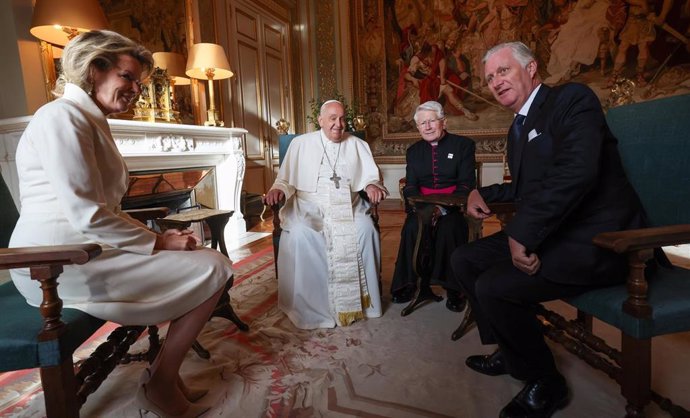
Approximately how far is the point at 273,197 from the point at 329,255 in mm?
555

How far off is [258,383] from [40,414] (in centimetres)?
92

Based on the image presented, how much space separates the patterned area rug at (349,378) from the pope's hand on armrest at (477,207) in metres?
0.76

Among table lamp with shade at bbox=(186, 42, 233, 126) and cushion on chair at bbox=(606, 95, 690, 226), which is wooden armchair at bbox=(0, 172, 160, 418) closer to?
cushion on chair at bbox=(606, 95, 690, 226)

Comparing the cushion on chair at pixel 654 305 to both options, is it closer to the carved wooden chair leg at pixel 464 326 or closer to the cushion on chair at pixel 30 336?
the carved wooden chair leg at pixel 464 326

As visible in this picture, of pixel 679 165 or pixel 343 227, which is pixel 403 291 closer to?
pixel 343 227

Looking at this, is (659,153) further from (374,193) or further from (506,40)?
(506,40)

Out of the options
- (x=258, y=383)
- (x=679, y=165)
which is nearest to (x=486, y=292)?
(x=679, y=165)

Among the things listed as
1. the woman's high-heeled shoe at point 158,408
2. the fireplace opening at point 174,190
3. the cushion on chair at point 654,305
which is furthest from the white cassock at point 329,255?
the fireplace opening at point 174,190

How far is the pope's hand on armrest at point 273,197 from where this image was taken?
2.70 m

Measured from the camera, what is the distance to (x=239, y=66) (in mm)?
6191

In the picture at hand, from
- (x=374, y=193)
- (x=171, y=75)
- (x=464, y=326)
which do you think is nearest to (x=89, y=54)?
(x=374, y=193)

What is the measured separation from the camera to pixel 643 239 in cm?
124

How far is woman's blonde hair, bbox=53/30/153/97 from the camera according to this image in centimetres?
143

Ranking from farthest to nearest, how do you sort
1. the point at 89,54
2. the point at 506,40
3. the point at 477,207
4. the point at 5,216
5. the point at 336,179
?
the point at 506,40 → the point at 336,179 → the point at 477,207 → the point at 5,216 → the point at 89,54
